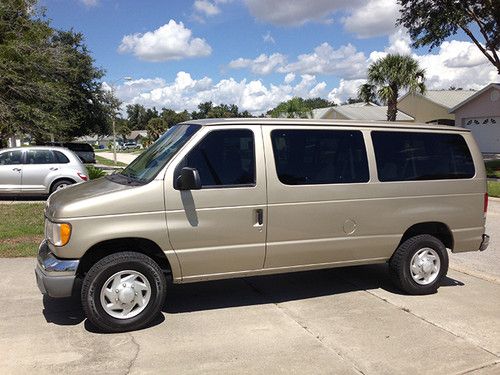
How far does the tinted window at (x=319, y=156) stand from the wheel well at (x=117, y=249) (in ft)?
4.62

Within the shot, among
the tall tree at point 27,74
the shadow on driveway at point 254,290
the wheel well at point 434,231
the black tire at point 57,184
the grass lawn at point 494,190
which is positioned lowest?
the shadow on driveway at point 254,290

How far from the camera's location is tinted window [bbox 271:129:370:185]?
16.3ft

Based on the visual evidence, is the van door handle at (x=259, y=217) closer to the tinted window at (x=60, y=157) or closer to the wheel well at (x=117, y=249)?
the wheel well at (x=117, y=249)

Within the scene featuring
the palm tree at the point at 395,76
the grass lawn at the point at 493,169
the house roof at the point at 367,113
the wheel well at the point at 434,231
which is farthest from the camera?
the house roof at the point at 367,113

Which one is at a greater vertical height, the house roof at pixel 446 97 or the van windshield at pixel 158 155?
the house roof at pixel 446 97

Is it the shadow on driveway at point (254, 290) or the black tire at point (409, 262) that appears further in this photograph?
the black tire at point (409, 262)

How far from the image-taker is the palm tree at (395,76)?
32.0 metres

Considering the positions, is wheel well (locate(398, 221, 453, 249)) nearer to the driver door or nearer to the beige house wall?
the driver door

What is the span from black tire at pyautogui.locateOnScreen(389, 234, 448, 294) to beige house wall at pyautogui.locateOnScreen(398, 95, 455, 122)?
41162 millimetres

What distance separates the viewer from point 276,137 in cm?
498

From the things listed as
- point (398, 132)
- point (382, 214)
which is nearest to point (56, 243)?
point (382, 214)

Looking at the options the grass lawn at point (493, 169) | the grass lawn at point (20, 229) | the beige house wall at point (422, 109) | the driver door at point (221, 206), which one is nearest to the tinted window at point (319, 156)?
the driver door at point (221, 206)

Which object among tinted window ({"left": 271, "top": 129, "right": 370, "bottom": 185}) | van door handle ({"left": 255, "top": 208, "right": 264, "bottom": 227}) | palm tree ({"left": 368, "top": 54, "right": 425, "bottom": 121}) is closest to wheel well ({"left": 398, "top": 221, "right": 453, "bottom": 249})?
tinted window ({"left": 271, "top": 129, "right": 370, "bottom": 185})

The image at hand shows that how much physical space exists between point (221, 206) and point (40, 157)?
1050 cm
